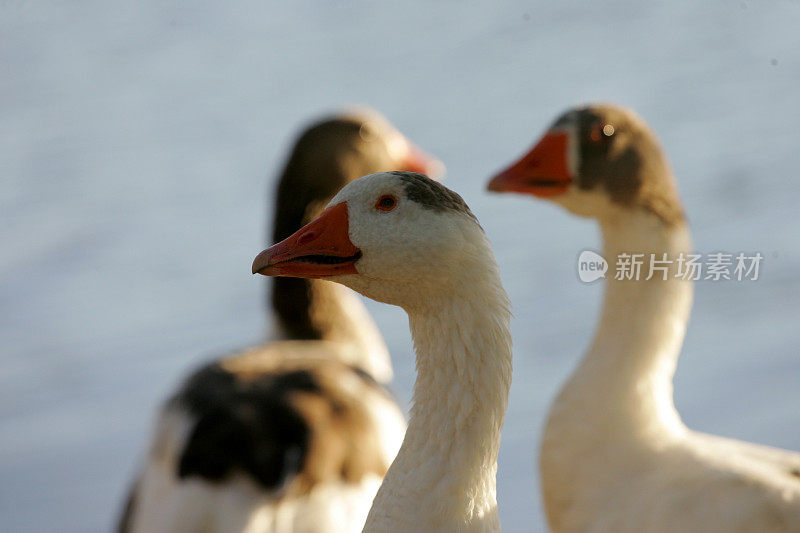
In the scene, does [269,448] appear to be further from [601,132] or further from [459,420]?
[601,132]

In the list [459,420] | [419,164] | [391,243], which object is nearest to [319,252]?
[391,243]

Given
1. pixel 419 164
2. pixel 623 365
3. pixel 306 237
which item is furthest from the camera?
pixel 419 164

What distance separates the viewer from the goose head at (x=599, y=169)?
12.7ft

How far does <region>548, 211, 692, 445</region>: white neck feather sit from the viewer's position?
149 inches

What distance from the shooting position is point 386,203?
2387mm

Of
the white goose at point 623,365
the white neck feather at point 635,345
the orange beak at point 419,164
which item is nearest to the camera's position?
the white goose at point 623,365

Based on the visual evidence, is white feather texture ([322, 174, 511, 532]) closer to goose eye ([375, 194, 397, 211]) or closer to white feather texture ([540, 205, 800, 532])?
goose eye ([375, 194, 397, 211])

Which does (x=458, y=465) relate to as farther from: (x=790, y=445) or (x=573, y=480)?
(x=790, y=445)

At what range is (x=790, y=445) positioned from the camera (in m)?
5.38

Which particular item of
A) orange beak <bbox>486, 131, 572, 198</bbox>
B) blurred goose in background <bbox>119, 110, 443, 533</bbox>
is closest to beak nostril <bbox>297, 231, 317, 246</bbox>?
blurred goose in background <bbox>119, 110, 443, 533</bbox>

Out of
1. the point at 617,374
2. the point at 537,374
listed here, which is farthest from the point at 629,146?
the point at 537,374

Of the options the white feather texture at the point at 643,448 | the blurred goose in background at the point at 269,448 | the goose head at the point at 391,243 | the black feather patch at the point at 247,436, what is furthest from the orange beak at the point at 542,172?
the goose head at the point at 391,243

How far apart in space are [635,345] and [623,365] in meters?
0.08

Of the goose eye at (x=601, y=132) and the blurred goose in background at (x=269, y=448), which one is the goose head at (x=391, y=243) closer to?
the blurred goose in background at (x=269, y=448)
